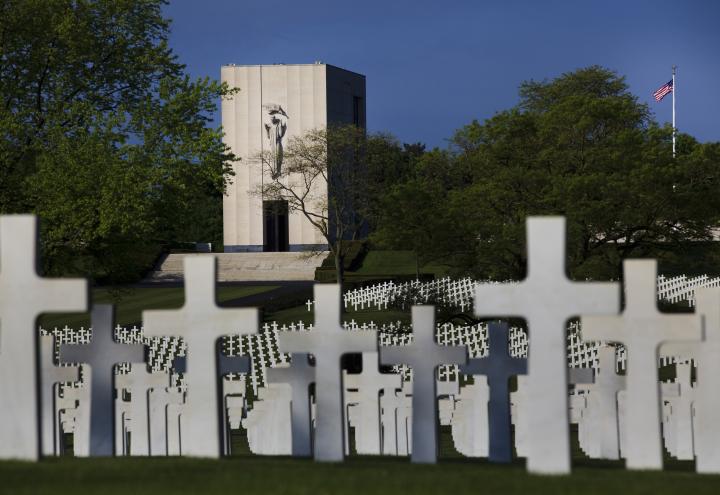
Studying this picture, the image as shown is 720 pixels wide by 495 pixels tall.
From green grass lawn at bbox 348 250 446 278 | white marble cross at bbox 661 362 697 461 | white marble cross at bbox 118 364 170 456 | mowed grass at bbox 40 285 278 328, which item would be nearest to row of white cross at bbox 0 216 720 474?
white marble cross at bbox 118 364 170 456

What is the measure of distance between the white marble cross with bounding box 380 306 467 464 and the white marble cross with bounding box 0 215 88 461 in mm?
2351

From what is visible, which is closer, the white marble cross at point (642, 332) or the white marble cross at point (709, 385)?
the white marble cross at point (642, 332)

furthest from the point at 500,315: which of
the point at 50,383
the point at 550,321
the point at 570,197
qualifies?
the point at 570,197

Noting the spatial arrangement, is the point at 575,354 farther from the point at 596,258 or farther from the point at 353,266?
the point at 353,266

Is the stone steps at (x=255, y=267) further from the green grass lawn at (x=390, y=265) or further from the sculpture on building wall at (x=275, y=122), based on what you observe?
the sculpture on building wall at (x=275, y=122)

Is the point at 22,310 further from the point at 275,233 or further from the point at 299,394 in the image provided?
the point at 275,233

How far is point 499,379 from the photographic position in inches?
367

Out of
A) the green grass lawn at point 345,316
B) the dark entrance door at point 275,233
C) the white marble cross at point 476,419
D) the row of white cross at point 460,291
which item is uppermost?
the dark entrance door at point 275,233

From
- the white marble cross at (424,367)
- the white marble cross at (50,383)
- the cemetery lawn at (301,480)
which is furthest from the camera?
the white marble cross at (50,383)

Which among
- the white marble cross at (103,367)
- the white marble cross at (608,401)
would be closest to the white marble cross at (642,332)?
the white marble cross at (103,367)

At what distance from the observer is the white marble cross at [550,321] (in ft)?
21.5

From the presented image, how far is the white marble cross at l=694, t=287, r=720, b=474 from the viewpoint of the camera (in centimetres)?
731

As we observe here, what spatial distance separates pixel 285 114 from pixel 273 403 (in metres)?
61.2

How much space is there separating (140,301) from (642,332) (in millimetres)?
45916
